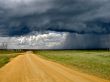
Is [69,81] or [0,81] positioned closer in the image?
[69,81]

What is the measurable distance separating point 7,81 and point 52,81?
3.72 m

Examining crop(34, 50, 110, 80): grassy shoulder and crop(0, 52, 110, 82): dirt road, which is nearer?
crop(0, 52, 110, 82): dirt road

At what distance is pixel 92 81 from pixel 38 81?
4181 millimetres

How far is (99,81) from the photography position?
18.6 metres

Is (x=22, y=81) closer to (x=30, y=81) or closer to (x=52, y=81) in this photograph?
(x=30, y=81)

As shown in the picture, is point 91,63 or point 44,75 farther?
point 91,63

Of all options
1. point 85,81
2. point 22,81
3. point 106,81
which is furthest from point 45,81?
point 106,81

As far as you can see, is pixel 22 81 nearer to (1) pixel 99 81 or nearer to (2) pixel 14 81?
(2) pixel 14 81

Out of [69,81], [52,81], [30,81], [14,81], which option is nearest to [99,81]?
[69,81]

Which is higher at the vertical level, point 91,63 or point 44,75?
point 44,75

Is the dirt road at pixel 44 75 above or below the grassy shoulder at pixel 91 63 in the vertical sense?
above

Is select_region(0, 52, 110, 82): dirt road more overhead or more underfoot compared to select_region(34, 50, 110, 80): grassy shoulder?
more overhead

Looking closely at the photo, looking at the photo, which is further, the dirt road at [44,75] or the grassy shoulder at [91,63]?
the grassy shoulder at [91,63]

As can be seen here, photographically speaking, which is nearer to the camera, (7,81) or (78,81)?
(78,81)
